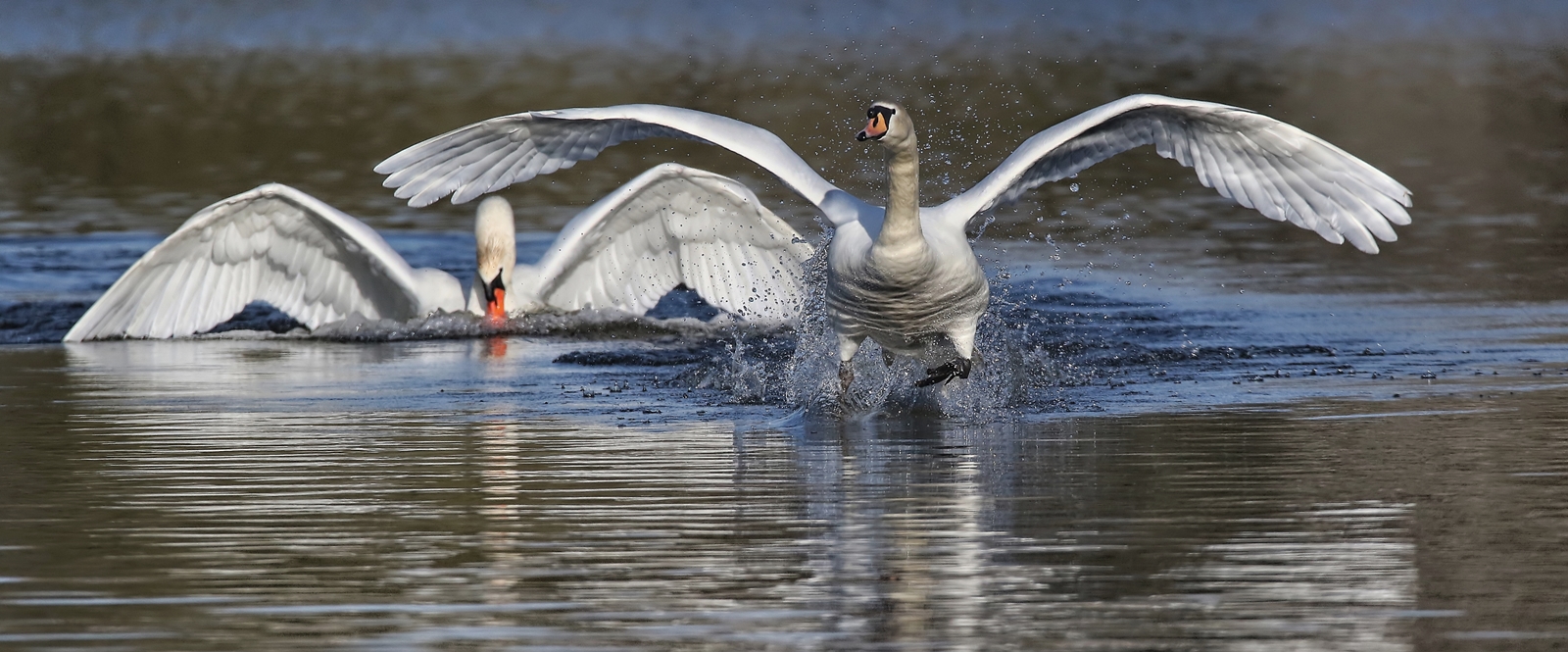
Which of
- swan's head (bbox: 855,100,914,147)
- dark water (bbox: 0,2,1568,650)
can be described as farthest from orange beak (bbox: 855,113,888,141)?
dark water (bbox: 0,2,1568,650)

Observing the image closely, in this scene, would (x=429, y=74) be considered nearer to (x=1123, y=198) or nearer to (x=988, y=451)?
(x=1123, y=198)

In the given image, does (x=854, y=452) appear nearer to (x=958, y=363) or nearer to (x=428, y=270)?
(x=958, y=363)

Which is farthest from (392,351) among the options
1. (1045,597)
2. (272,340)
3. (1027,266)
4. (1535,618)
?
(1535,618)

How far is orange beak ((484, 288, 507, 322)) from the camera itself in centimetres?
1377

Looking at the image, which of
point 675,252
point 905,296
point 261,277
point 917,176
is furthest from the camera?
point 261,277

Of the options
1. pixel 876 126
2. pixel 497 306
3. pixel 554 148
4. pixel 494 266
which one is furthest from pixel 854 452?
pixel 494 266

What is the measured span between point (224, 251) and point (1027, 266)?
5408 mm

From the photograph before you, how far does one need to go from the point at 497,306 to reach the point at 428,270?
1.62 ft

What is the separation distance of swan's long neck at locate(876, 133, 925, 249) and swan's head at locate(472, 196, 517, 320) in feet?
18.7

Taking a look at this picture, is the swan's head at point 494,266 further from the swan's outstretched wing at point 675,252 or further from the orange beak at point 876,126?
the orange beak at point 876,126

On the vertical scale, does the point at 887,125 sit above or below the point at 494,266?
above

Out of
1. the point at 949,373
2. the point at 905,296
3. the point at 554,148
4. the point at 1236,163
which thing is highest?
the point at 554,148

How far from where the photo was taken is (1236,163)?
31.5 feet

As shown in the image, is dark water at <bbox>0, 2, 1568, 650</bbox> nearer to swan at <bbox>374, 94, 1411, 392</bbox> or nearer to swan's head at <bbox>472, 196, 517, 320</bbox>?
swan's head at <bbox>472, 196, 517, 320</bbox>
